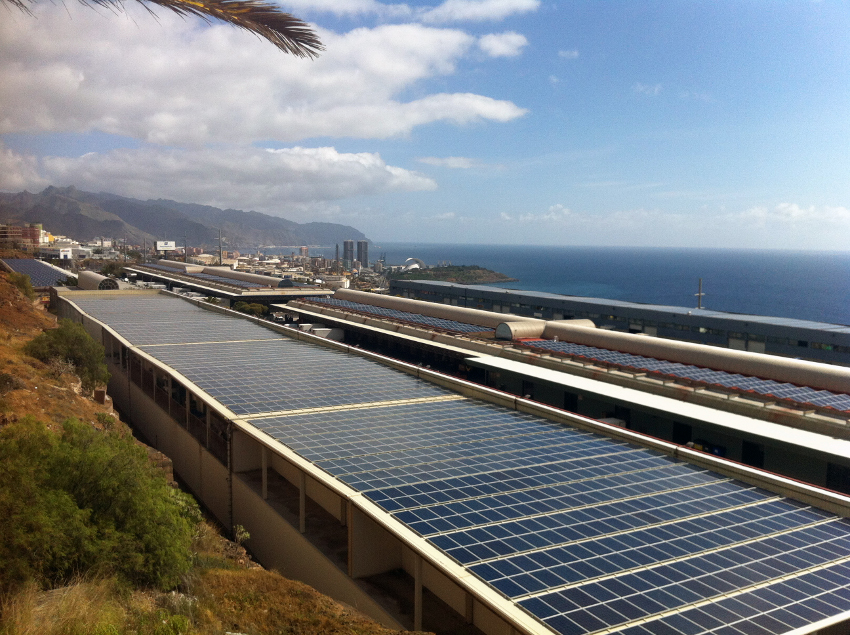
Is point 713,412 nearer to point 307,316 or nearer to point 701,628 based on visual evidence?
point 701,628

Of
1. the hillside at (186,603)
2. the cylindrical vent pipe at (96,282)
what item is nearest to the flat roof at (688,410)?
the hillside at (186,603)

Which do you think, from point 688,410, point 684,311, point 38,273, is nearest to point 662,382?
point 688,410

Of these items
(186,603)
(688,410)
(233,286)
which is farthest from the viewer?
(233,286)

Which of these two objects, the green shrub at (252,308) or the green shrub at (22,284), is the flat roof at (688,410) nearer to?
the green shrub at (252,308)

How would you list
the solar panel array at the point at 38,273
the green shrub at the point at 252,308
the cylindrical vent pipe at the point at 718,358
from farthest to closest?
the solar panel array at the point at 38,273
the green shrub at the point at 252,308
the cylindrical vent pipe at the point at 718,358

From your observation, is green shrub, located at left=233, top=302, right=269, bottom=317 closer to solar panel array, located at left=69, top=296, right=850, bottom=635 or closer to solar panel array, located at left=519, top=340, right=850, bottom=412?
solar panel array, located at left=519, top=340, right=850, bottom=412

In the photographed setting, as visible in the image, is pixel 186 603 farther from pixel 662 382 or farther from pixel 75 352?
pixel 75 352
